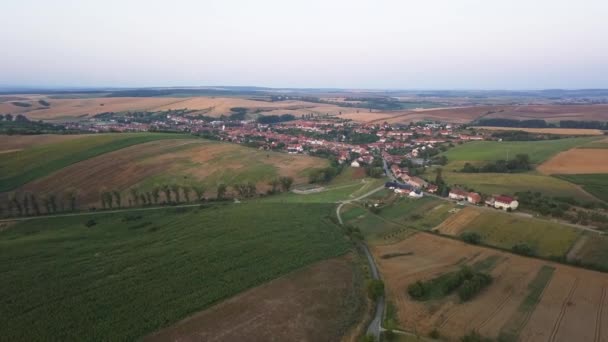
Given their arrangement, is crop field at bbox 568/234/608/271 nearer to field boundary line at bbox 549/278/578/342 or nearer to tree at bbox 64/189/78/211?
field boundary line at bbox 549/278/578/342

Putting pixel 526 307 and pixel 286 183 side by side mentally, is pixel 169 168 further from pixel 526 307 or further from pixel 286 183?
pixel 526 307

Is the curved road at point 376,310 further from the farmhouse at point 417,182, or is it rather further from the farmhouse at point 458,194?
the farmhouse at point 417,182

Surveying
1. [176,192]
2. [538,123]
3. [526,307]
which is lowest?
[176,192]

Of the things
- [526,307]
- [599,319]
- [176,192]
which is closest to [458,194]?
[526,307]

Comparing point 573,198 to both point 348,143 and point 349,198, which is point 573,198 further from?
point 348,143

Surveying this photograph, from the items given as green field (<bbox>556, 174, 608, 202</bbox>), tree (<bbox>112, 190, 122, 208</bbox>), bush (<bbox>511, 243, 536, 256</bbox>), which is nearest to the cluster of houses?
green field (<bbox>556, 174, 608, 202</bbox>)

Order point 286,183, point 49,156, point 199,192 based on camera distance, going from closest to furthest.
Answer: point 199,192 < point 286,183 < point 49,156

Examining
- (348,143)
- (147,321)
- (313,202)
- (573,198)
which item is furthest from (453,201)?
(348,143)
